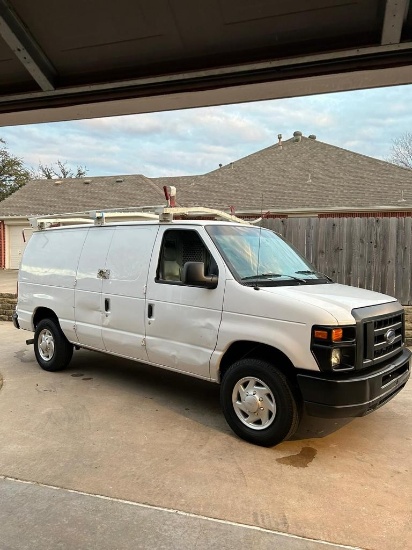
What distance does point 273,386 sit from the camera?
392 centimetres

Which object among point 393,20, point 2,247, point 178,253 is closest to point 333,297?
point 178,253

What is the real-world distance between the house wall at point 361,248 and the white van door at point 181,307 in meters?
4.02

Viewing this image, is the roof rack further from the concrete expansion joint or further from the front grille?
the concrete expansion joint

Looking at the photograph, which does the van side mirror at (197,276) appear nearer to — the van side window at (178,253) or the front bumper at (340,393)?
the van side window at (178,253)

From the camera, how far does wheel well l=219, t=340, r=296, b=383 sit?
4.02 metres

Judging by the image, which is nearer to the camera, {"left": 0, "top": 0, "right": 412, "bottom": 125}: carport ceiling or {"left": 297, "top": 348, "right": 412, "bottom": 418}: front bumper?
{"left": 0, "top": 0, "right": 412, "bottom": 125}: carport ceiling

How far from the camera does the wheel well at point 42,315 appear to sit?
21.6 ft

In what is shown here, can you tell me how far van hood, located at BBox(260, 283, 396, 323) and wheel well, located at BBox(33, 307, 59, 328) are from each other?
3.72 meters

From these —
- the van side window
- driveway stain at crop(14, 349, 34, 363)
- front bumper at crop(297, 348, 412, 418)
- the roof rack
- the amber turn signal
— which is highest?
the roof rack

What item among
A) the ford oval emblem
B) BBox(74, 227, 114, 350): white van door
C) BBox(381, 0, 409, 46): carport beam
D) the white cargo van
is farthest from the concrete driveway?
BBox(381, 0, 409, 46): carport beam

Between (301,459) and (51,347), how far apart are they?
4.05 m

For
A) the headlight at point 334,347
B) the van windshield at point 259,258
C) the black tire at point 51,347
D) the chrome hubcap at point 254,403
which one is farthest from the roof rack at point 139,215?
the headlight at point 334,347

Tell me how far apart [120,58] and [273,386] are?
2813 millimetres

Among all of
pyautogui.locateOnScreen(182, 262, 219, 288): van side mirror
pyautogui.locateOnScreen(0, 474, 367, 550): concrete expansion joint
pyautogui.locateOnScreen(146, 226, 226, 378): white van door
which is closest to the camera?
pyautogui.locateOnScreen(0, 474, 367, 550): concrete expansion joint
